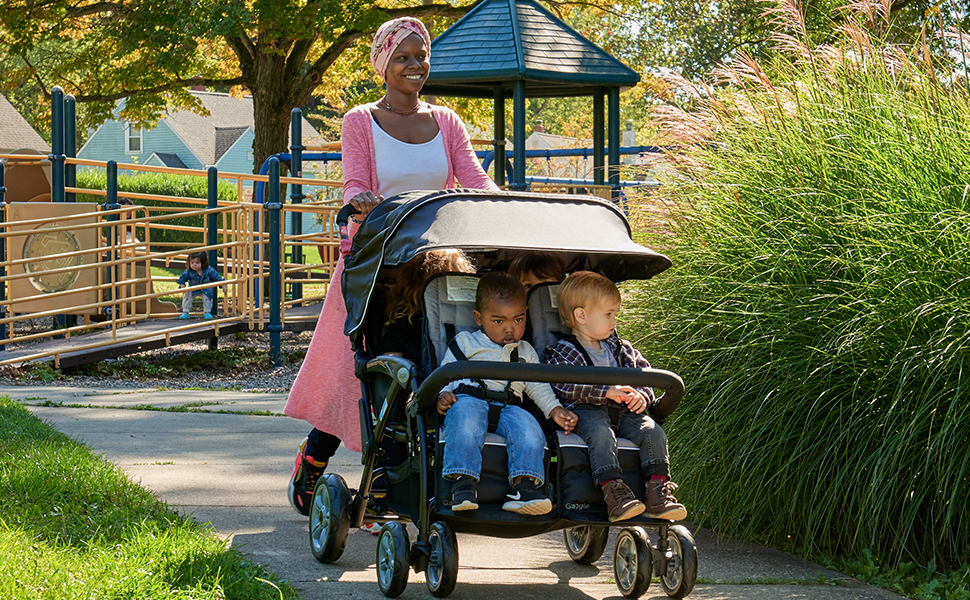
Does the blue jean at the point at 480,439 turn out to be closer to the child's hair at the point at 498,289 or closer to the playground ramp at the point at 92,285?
the child's hair at the point at 498,289

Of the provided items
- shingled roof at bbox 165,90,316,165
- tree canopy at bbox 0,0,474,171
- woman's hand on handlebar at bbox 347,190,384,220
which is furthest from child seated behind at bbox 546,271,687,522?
shingled roof at bbox 165,90,316,165

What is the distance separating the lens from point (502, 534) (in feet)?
10.6

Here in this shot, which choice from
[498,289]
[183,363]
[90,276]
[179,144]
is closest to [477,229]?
[498,289]

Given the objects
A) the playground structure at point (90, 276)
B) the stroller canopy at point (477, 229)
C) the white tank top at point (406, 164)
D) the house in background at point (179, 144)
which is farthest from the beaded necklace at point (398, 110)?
the house in background at point (179, 144)

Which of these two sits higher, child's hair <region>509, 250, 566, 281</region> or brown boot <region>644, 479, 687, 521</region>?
child's hair <region>509, 250, 566, 281</region>

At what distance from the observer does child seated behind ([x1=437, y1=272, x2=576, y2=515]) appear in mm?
3111

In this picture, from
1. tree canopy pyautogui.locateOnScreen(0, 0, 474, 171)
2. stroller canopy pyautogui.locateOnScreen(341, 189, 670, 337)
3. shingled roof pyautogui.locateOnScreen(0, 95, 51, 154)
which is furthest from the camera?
shingled roof pyautogui.locateOnScreen(0, 95, 51, 154)

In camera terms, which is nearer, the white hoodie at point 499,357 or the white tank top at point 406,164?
the white hoodie at point 499,357

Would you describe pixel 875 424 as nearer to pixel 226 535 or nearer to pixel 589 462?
pixel 589 462

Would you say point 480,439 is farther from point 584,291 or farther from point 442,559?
point 584,291

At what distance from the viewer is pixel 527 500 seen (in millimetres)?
3141

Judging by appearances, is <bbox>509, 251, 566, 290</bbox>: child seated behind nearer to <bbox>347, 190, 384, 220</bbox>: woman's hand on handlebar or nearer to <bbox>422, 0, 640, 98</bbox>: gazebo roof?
<bbox>347, 190, 384, 220</bbox>: woman's hand on handlebar

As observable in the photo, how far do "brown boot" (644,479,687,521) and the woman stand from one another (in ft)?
4.38

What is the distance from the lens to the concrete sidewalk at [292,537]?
3.58m
